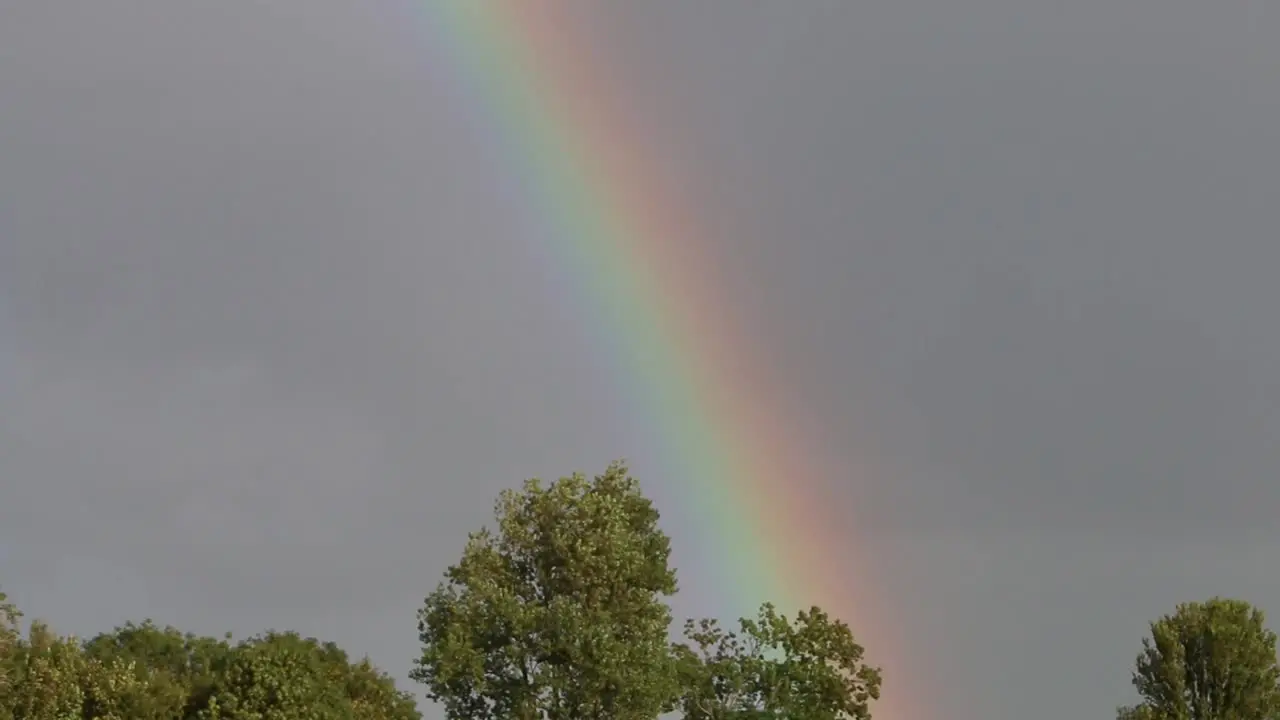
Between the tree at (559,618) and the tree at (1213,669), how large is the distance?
36.5m

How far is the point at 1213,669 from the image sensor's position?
90.1 meters

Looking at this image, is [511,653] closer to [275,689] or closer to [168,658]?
[275,689]

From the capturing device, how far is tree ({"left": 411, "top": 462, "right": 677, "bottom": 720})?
215 ft

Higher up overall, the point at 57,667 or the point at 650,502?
the point at 650,502

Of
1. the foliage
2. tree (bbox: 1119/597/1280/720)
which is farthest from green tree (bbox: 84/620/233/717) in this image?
tree (bbox: 1119/597/1280/720)

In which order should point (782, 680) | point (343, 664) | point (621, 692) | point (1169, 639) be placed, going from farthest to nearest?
1. point (1169, 639)
2. point (343, 664)
3. point (782, 680)
4. point (621, 692)

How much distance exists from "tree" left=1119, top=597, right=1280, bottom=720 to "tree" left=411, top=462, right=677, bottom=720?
120 feet

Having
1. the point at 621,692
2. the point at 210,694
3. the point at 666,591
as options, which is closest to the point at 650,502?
the point at 666,591

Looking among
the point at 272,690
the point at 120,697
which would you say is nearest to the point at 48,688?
the point at 120,697

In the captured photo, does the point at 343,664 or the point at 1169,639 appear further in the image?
the point at 1169,639

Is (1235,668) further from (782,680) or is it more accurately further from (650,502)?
(650,502)

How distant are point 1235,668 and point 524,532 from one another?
46.0 m

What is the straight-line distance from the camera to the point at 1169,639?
90750 mm

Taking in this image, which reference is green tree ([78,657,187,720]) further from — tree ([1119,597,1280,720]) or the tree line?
tree ([1119,597,1280,720])
